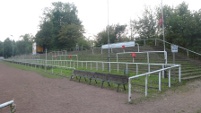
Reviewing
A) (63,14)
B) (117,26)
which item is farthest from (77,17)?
(117,26)

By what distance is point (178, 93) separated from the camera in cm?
815

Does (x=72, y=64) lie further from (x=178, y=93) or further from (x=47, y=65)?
(x=178, y=93)

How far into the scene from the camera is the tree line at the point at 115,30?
66.8 ft

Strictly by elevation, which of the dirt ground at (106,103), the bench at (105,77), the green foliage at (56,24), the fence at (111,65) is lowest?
the dirt ground at (106,103)

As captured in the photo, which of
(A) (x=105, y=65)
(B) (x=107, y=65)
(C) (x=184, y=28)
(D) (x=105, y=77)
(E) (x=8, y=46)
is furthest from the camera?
(E) (x=8, y=46)

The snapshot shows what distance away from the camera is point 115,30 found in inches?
1613

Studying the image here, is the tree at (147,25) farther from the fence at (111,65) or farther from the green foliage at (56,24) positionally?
the green foliage at (56,24)

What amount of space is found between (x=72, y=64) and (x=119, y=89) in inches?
420

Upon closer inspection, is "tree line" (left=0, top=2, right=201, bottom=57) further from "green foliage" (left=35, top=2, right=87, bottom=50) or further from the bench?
the bench

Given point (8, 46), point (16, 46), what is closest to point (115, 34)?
point (16, 46)

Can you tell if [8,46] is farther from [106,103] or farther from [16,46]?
[106,103]

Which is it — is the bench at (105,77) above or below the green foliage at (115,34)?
→ below

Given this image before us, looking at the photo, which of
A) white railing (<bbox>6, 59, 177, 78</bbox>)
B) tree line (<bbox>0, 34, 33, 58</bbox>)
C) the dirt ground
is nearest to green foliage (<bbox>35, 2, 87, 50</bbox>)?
tree line (<bbox>0, 34, 33, 58</bbox>)

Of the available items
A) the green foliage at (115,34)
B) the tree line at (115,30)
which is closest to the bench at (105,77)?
the tree line at (115,30)
